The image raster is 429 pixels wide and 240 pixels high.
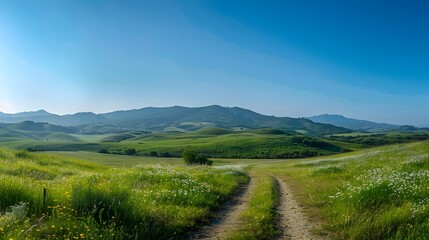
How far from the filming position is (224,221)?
13.5 meters

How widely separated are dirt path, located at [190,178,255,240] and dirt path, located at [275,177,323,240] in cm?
176

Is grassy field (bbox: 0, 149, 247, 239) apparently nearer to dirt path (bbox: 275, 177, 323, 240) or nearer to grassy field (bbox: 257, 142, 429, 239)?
dirt path (bbox: 275, 177, 323, 240)

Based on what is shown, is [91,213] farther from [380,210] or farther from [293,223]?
[380,210]

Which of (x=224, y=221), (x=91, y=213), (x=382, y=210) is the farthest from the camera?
(x=224, y=221)

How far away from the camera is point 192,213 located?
13.2 metres

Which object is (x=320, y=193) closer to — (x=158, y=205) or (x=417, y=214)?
(x=417, y=214)

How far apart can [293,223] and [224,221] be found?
2.61 m

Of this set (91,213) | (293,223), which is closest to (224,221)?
(293,223)

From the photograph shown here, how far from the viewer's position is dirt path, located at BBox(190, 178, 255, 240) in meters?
11.5

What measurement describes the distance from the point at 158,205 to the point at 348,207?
726 centimetres

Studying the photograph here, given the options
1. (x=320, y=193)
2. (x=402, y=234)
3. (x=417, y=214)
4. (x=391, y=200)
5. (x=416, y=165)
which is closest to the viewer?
(x=402, y=234)

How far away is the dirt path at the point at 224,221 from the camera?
11453 mm

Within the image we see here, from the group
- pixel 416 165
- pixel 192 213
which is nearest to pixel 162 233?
pixel 192 213

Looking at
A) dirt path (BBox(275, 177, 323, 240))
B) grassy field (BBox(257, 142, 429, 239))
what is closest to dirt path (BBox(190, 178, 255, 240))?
dirt path (BBox(275, 177, 323, 240))
